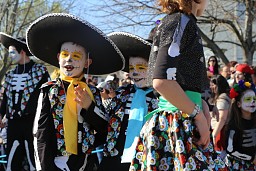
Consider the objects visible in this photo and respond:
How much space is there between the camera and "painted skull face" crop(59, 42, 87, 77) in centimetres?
406

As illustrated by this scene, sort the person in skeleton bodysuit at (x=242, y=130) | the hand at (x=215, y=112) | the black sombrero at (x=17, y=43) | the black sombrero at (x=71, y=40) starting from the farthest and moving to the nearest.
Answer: the hand at (x=215, y=112) → the black sombrero at (x=17, y=43) → the person in skeleton bodysuit at (x=242, y=130) → the black sombrero at (x=71, y=40)

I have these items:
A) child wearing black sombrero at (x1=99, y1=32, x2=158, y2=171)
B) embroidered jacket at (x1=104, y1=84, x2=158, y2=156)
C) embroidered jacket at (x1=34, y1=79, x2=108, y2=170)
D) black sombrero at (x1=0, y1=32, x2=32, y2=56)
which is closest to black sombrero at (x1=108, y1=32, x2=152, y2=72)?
child wearing black sombrero at (x1=99, y1=32, x2=158, y2=171)

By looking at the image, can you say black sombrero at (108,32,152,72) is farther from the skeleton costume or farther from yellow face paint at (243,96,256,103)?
yellow face paint at (243,96,256,103)

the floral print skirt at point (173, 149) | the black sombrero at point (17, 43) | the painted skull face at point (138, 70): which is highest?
the black sombrero at point (17, 43)

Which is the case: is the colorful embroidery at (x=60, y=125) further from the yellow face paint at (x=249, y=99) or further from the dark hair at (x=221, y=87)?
the dark hair at (x=221, y=87)

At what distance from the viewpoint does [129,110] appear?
425 cm

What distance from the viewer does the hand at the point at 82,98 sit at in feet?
12.8

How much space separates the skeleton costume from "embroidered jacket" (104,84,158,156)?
145 centimetres

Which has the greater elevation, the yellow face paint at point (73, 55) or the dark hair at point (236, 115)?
the yellow face paint at point (73, 55)

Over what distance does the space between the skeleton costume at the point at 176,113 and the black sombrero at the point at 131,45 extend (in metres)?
1.60

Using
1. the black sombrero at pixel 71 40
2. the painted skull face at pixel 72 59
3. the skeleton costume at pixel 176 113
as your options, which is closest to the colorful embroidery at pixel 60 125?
the painted skull face at pixel 72 59

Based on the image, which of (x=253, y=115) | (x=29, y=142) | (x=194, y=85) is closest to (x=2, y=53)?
(x=29, y=142)

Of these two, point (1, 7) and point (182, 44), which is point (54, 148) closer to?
point (182, 44)

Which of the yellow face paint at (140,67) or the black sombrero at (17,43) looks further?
the black sombrero at (17,43)
